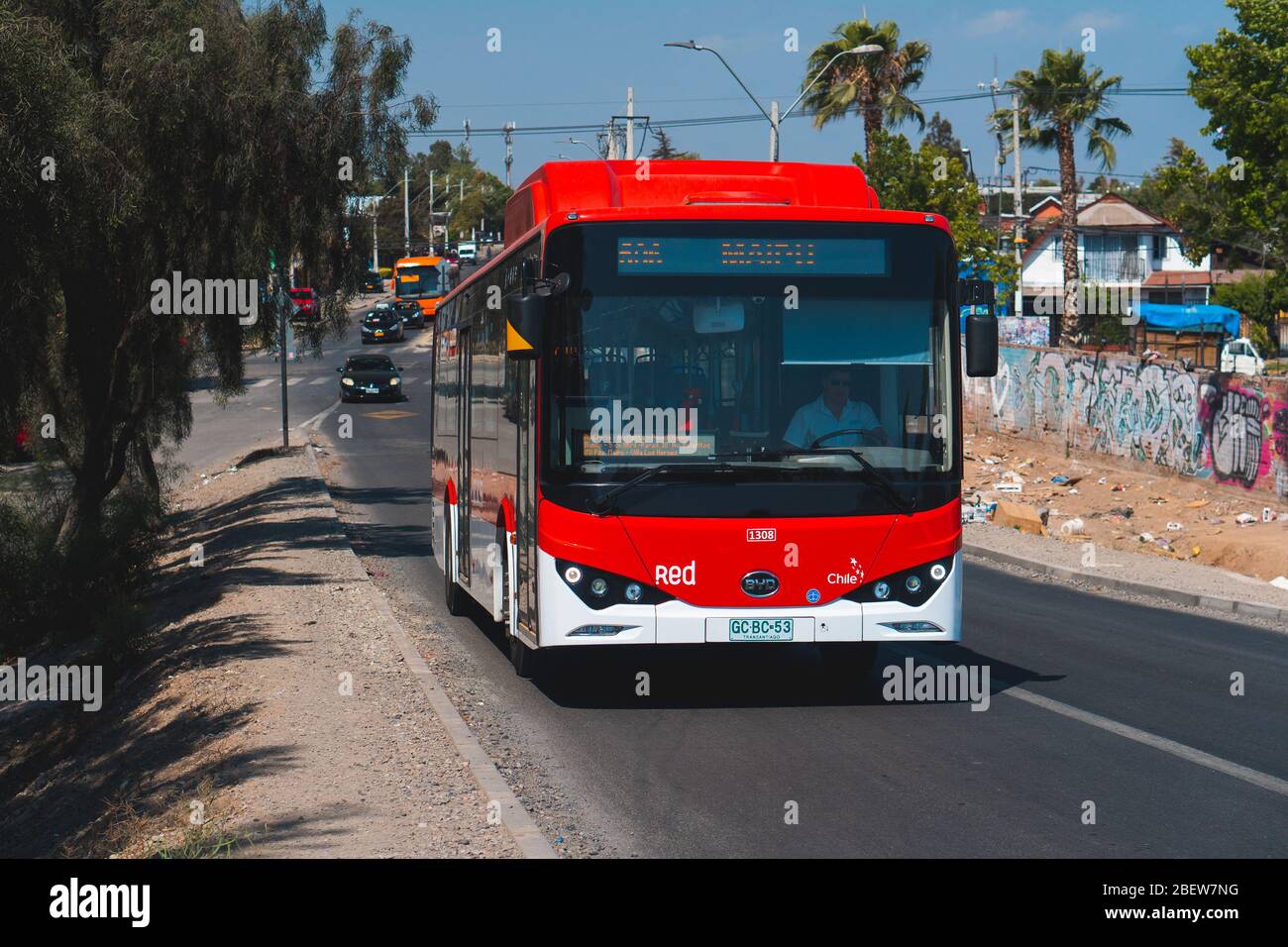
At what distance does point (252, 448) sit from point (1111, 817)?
126ft

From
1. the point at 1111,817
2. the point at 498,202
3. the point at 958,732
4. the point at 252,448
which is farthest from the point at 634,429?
the point at 498,202

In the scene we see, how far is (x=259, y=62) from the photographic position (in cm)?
2147

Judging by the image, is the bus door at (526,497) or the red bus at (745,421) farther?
the bus door at (526,497)

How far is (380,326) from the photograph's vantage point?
72875 millimetres

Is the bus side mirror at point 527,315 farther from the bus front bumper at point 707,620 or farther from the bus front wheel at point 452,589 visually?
the bus front wheel at point 452,589

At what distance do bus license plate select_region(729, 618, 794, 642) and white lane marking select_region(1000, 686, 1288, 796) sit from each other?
200 cm

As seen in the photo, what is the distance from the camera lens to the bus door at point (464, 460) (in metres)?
13.9

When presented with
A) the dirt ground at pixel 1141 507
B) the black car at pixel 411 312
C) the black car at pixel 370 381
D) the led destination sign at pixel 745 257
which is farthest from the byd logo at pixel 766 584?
the black car at pixel 411 312

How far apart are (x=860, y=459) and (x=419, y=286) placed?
7325 centimetres

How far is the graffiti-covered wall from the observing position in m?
24.6

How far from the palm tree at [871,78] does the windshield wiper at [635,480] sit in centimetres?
3865

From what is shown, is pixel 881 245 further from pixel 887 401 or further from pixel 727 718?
pixel 727 718

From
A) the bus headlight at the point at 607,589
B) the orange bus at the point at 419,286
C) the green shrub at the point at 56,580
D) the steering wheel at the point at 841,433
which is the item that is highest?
the orange bus at the point at 419,286
